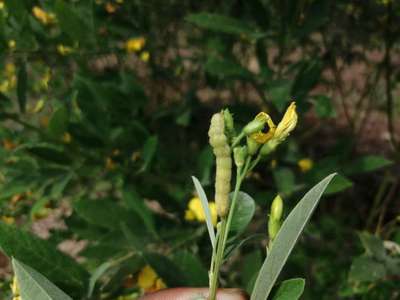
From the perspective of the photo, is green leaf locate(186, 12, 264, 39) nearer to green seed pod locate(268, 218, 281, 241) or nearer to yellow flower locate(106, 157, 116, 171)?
yellow flower locate(106, 157, 116, 171)

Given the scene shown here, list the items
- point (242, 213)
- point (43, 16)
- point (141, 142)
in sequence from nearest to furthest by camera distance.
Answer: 1. point (242, 213)
2. point (141, 142)
3. point (43, 16)

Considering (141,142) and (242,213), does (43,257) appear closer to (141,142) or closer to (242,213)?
(242,213)

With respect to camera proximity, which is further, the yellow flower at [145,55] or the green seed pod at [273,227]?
the yellow flower at [145,55]

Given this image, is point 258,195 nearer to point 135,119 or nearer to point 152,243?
point 152,243

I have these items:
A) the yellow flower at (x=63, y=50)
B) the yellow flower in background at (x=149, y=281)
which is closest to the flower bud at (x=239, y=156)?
the yellow flower in background at (x=149, y=281)

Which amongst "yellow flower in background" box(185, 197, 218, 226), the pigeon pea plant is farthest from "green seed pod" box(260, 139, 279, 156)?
"yellow flower in background" box(185, 197, 218, 226)

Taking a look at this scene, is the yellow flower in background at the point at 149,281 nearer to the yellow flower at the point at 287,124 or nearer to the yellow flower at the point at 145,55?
the yellow flower at the point at 287,124

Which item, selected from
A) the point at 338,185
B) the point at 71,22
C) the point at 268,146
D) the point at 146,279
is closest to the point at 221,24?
the point at 71,22
